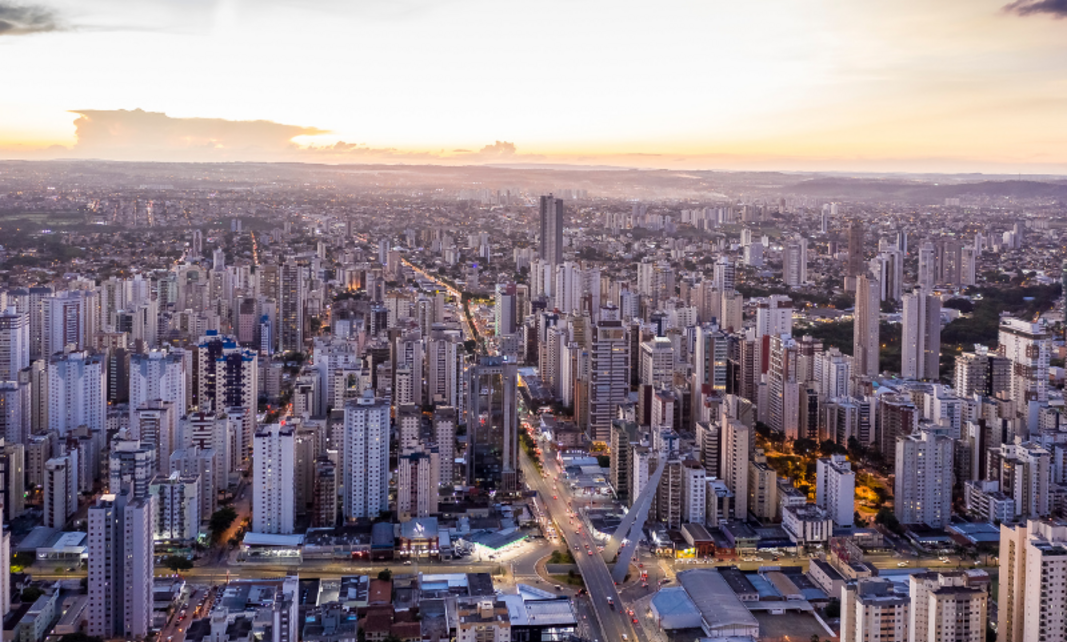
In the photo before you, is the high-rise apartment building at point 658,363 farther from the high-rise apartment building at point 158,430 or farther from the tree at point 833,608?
the high-rise apartment building at point 158,430

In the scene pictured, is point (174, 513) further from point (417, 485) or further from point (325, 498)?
point (417, 485)

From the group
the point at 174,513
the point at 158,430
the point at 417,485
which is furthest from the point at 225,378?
the point at 417,485

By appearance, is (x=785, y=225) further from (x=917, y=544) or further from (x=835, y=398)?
(x=917, y=544)

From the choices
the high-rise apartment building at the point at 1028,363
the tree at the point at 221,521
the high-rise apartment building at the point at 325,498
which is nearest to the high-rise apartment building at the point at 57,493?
the tree at the point at 221,521

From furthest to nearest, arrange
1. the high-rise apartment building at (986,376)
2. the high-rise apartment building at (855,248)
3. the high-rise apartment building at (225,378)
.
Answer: the high-rise apartment building at (855,248)
the high-rise apartment building at (986,376)
the high-rise apartment building at (225,378)

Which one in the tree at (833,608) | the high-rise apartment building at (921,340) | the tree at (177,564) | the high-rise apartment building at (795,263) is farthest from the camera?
the high-rise apartment building at (795,263)
